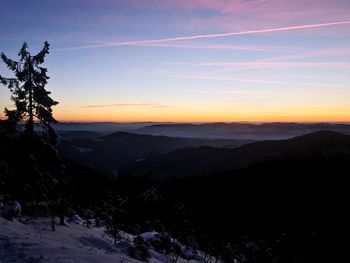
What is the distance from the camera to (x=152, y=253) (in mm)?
18797

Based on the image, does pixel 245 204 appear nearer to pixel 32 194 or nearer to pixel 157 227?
pixel 157 227

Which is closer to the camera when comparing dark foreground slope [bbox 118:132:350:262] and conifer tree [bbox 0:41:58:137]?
conifer tree [bbox 0:41:58:137]

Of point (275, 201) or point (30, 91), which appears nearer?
point (30, 91)

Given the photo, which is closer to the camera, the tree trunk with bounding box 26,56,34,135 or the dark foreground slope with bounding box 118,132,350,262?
the tree trunk with bounding box 26,56,34,135

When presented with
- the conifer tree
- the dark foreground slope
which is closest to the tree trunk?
the conifer tree

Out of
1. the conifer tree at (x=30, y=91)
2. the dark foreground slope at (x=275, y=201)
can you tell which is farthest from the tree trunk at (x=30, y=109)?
the dark foreground slope at (x=275, y=201)

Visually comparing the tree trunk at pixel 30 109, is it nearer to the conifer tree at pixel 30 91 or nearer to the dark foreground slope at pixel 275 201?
the conifer tree at pixel 30 91

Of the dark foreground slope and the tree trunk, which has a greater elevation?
the tree trunk

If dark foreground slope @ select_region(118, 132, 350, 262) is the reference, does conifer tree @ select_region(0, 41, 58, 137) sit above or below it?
above

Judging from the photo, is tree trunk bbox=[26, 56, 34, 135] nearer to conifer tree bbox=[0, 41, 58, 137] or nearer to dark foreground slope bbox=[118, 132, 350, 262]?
conifer tree bbox=[0, 41, 58, 137]

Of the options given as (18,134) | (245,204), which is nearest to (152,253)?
(18,134)

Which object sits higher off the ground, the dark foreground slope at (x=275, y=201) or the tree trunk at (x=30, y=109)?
the tree trunk at (x=30, y=109)

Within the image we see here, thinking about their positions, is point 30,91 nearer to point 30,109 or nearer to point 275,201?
point 30,109

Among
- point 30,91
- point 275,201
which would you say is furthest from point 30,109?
point 275,201
